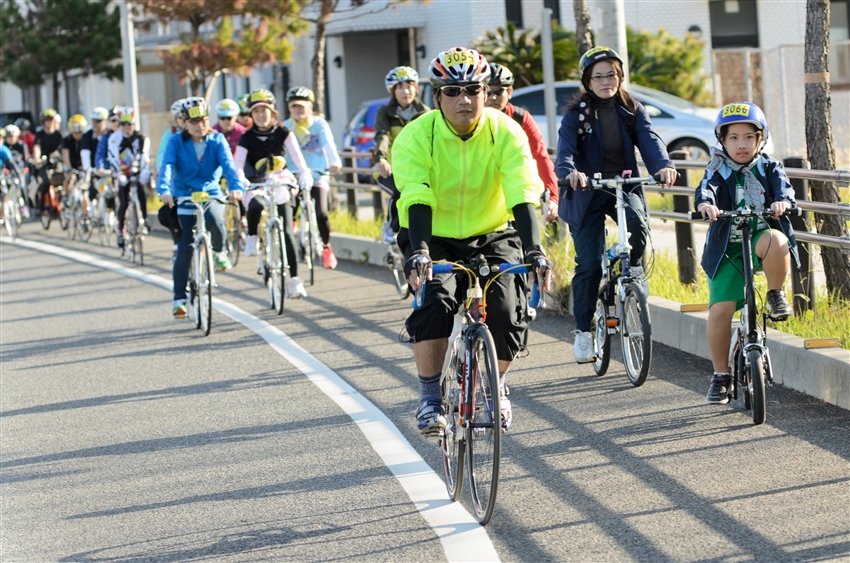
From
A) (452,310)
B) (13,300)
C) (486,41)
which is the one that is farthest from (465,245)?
(486,41)

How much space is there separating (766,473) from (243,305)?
7.58 metres

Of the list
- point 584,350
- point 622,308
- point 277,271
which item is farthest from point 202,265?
point 622,308

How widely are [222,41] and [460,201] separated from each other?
25.2 m

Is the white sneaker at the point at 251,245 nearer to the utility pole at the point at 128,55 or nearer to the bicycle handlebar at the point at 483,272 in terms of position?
the bicycle handlebar at the point at 483,272

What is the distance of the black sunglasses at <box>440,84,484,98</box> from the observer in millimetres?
5660

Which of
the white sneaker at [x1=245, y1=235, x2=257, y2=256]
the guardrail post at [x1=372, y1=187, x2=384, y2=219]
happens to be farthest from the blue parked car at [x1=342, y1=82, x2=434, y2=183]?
the white sneaker at [x1=245, y1=235, x2=257, y2=256]

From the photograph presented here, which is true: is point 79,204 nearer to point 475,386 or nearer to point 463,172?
point 463,172

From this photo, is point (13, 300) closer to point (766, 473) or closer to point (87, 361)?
point (87, 361)

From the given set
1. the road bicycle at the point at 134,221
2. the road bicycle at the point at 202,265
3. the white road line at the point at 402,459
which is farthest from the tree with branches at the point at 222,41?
the white road line at the point at 402,459

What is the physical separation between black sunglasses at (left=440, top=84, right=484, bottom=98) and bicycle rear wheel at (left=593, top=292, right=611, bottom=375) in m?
2.79

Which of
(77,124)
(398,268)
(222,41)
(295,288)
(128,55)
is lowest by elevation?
(295,288)

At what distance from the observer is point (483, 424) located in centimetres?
528

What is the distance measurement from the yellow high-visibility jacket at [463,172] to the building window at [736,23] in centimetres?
3177

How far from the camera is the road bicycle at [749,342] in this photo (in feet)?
22.0
